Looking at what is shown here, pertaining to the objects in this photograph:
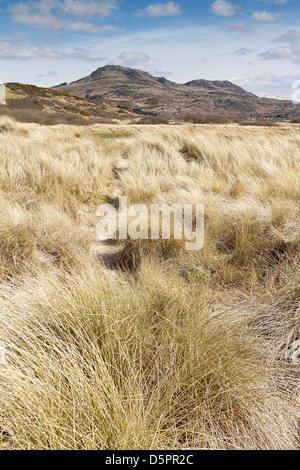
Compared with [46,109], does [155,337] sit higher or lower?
lower

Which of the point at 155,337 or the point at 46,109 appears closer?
the point at 155,337

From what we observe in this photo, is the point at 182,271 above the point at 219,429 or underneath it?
above

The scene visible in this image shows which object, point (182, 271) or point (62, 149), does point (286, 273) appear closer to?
point (182, 271)

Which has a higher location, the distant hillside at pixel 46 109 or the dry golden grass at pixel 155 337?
the distant hillside at pixel 46 109

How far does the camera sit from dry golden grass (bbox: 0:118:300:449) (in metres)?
1.13

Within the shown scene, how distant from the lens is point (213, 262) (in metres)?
2.70

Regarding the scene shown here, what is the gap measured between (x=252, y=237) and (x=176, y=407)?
2.01 meters

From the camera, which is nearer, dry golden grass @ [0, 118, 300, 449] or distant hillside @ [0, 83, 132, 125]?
dry golden grass @ [0, 118, 300, 449]

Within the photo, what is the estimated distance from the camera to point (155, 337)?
5.18 ft

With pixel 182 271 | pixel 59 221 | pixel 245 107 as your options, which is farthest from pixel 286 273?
pixel 245 107

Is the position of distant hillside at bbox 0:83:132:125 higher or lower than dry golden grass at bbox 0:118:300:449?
higher

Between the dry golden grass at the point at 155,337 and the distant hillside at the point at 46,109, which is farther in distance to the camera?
the distant hillside at the point at 46,109

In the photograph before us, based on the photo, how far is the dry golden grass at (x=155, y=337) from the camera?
1.13m
